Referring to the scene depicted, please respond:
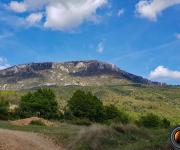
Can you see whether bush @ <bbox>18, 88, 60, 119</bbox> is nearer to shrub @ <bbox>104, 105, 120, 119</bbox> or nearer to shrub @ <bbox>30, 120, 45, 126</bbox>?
shrub @ <bbox>104, 105, 120, 119</bbox>

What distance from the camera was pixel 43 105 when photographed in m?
70.1

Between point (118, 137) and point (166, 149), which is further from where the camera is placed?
point (118, 137)

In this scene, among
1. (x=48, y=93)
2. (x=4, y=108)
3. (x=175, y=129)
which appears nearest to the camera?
(x=175, y=129)

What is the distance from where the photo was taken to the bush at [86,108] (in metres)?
69.9

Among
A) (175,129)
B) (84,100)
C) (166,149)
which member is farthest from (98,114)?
(175,129)

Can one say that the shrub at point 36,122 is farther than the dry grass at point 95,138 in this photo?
Yes

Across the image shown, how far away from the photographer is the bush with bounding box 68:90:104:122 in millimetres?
69906

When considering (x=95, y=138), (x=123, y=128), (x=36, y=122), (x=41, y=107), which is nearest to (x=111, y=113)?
(x=41, y=107)

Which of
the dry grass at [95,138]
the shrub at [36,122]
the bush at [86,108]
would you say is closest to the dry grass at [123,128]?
the dry grass at [95,138]

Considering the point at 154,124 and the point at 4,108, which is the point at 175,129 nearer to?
the point at 4,108

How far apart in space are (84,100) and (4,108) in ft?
48.6

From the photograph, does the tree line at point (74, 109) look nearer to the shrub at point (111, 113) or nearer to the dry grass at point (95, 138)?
the shrub at point (111, 113)

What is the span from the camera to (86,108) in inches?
2744

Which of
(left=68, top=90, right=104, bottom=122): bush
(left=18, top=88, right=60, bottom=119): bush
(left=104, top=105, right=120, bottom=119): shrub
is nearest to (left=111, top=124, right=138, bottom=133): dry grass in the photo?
(left=18, top=88, right=60, bottom=119): bush
